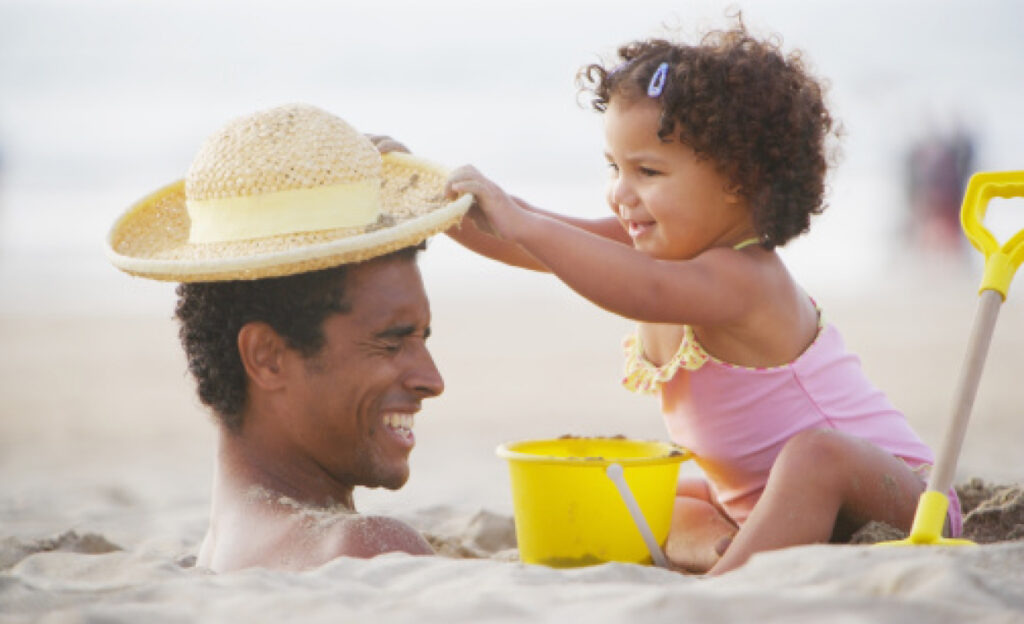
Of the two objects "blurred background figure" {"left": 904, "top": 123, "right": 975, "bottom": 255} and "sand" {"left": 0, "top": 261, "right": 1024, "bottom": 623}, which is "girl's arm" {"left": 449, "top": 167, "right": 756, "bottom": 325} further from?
"blurred background figure" {"left": 904, "top": 123, "right": 975, "bottom": 255}

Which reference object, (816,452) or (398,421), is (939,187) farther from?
(398,421)

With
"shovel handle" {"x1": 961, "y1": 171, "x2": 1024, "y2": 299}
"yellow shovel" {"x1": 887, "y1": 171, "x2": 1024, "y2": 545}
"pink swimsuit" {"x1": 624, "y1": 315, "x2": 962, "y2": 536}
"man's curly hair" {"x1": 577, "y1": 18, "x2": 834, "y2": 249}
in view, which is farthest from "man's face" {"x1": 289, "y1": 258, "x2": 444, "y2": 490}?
"shovel handle" {"x1": 961, "y1": 171, "x2": 1024, "y2": 299}

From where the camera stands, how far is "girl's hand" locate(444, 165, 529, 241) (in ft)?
10.2

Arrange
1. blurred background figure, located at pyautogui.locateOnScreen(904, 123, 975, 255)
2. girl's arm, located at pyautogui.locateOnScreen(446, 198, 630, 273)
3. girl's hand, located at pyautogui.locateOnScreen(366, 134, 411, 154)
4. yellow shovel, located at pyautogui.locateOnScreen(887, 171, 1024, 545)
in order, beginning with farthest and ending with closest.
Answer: blurred background figure, located at pyautogui.locateOnScreen(904, 123, 975, 255) → girl's arm, located at pyautogui.locateOnScreen(446, 198, 630, 273) → girl's hand, located at pyautogui.locateOnScreen(366, 134, 411, 154) → yellow shovel, located at pyautogui.locateOnScreen(887, 171, 1024, 545)

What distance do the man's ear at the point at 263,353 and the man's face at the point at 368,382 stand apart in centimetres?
7

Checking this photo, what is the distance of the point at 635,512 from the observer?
10.2 ft

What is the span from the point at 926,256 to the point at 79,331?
13.0 meters

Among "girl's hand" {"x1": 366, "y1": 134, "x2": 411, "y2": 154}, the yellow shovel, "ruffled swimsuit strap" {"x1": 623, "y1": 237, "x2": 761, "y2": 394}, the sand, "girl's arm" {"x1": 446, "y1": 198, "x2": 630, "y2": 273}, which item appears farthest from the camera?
"girl's arm" {"x1": 446, "y1": 198, "x2": 630, "y2": 273}

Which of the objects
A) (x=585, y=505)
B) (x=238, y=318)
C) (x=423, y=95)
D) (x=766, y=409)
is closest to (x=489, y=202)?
(x=238, y=318)

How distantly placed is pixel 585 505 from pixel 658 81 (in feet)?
4.25

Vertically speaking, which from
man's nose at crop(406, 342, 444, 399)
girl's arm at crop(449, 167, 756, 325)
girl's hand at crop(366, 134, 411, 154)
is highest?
girl's hand at crop(366, 134, 411, 154)

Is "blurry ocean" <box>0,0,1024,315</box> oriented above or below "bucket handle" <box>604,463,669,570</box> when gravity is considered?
above

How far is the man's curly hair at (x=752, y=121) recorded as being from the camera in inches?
132

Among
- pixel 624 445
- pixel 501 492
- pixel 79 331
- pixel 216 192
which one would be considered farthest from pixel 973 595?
pixel 79 331
